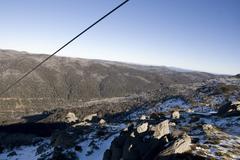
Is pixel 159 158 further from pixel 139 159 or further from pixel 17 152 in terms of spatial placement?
pixel 17 152

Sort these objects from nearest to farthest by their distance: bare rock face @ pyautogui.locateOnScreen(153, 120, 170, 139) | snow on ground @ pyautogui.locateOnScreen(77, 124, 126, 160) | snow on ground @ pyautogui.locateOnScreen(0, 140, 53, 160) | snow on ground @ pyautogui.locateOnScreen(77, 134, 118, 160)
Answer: bare rock face @ pyautogui.locateOnScreen(153, 120, 170, 139) < snow on ground @ pyautogui.locateOnScreen(77, 134, 118, 160) < snow on ground @ pyautogui.locateOnScreen(77, 124, 126, 160) < snow on ground @ pyautogui.locateOnScreen(0, 140, 53, 160)

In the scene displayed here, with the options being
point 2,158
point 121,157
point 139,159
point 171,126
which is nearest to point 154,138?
point 139,159

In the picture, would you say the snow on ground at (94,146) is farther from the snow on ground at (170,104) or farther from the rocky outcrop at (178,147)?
the snow on ground at (170,104)

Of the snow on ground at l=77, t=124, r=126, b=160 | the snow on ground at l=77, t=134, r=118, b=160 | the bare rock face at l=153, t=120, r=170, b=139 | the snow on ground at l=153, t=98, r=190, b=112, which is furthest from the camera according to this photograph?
the snow on ground at l=153, t=98, r=190, b=112

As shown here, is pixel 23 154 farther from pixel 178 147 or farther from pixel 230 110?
pixel 178 147

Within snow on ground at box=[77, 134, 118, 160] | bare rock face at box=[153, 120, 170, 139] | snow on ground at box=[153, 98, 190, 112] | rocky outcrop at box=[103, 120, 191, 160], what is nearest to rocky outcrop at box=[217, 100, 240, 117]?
bare rock face at box=[153, 120, 170, 139]

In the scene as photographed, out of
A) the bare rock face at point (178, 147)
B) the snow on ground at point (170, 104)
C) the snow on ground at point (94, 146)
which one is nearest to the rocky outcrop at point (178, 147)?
the bare rock face at point (178, 147)

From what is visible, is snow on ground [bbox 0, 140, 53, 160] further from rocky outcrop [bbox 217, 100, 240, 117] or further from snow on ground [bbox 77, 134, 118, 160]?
rocky outcrop [bbox 217, 100, 240, 117]

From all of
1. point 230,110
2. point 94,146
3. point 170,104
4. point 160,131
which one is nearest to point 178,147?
point 160,131
